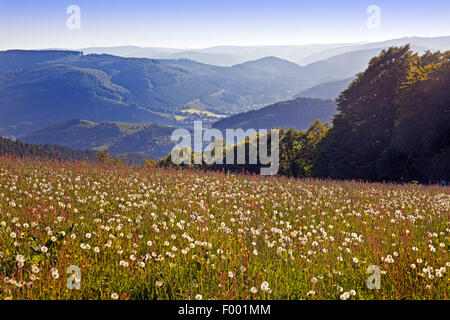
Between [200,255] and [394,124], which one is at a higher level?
[394,124]

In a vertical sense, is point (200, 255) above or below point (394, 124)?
below

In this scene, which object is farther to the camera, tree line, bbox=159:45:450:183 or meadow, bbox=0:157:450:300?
tree line, bbox=159:45:450:183

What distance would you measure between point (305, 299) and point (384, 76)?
138 ft

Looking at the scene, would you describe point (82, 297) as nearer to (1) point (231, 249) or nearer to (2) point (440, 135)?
(1) point (231, 249)

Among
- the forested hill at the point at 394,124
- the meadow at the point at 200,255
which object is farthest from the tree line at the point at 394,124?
the meadow at the point at 200,255

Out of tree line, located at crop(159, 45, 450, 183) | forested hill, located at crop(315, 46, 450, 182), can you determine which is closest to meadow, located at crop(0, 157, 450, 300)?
tree line, located at crop(159, 45, 450, 183)

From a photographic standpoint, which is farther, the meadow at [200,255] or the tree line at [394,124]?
the tree line at [394,124]

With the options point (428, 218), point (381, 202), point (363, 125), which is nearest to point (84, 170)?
point (381, 202)

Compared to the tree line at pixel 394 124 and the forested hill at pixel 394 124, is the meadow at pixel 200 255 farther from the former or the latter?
the forested hill at pixel 394 124

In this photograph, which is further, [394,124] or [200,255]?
[394,124]

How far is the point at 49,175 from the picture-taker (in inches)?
388

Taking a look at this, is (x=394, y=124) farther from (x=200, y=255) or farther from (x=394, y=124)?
(x=200, y=255)

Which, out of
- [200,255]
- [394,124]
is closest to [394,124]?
[394,124]

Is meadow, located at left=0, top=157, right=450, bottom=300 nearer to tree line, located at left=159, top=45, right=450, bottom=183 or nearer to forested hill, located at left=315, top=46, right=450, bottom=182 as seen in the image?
tree line, located at left=159, top=45, right=450, bottom=183
